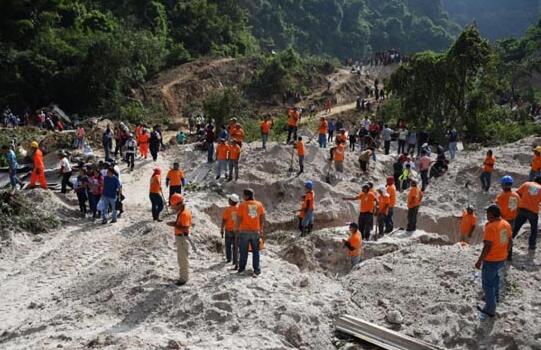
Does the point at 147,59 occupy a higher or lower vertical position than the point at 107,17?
lower

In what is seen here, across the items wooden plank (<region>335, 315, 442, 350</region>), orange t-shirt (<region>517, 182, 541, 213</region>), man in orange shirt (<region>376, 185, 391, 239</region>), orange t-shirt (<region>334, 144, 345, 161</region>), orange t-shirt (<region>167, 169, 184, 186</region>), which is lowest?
wooden plank (<region>335, 315, 442, 350</region>)

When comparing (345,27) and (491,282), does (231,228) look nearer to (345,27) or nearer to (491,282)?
(491,282)

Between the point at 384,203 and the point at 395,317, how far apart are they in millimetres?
4962

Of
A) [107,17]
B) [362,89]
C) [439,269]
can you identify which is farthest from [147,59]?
[439,269]

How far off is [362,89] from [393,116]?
1131 centimetres

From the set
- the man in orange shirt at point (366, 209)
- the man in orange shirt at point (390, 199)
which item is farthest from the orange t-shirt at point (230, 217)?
the man in orange shirt at point (390, 199)

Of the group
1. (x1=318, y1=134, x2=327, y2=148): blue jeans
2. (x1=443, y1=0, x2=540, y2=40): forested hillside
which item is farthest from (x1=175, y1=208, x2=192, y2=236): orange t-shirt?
(x1=443, y1=0, x2=540, y2=40): forested hillside

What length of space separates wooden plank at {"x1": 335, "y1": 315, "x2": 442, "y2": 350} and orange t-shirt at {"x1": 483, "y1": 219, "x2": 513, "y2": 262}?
1.48m

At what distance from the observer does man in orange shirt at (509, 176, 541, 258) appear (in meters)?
10.0

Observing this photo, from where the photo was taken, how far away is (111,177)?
13320 mm

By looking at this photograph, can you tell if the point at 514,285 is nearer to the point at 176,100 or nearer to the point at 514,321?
the point at 514,321

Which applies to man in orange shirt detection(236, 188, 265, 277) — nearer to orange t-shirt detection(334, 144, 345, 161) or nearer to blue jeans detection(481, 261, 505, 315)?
blue jeans detection(481, 261, 505, 315)

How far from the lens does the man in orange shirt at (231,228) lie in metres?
9.90

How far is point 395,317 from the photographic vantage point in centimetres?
877
